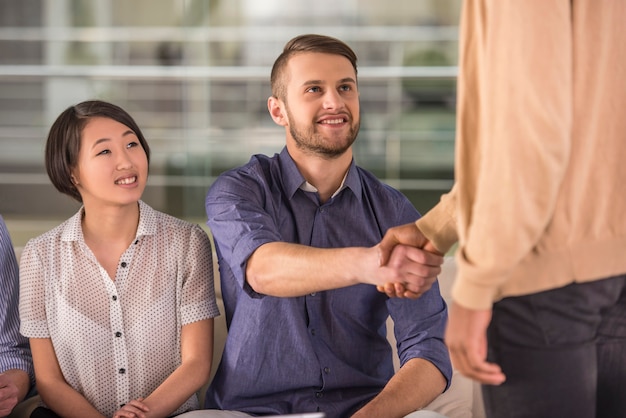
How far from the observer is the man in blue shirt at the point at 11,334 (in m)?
2.25

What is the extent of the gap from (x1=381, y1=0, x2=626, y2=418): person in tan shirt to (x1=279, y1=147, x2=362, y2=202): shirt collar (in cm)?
96

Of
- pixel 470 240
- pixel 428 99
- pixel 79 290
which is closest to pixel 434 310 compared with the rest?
pixel 79 290

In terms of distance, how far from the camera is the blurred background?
4086mm

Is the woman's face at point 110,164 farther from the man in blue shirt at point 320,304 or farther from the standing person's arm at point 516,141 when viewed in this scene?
the standing person's arm at point 516,141

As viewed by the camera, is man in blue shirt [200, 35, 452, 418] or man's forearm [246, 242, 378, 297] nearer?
man's forearm [246, 242, 378, 297]

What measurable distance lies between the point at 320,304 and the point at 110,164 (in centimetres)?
63

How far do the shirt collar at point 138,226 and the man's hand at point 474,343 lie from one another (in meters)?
1.20

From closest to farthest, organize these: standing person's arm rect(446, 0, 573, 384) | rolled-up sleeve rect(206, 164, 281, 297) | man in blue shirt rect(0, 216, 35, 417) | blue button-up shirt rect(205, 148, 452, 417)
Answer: standing person's arm rect(446, 0, 573, 384) < rolled-up sleeve rect(206, 164, 281, 297) < blue button-up shirt rect(205, 148, 452, 417) < man in blue shirt rect(0, 216, 35, 417)

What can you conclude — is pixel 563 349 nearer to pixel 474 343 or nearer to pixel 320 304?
pixel 474 343

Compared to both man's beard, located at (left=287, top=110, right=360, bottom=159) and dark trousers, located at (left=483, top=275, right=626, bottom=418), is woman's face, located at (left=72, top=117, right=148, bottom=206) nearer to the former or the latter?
man's beard, located at (left=287, top=110, right=360, bottom=159)

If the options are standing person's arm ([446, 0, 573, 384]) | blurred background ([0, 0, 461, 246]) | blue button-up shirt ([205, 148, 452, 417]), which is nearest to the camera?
standing person's arm ([446, 0, 573, 384])

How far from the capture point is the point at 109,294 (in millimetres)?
2213

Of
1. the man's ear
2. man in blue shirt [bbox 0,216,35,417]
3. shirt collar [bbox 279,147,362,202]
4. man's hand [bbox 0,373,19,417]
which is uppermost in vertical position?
the man's ear

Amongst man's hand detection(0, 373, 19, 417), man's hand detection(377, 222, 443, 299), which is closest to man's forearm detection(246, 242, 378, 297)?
man's hand detection(377, 222, 443, 299)
